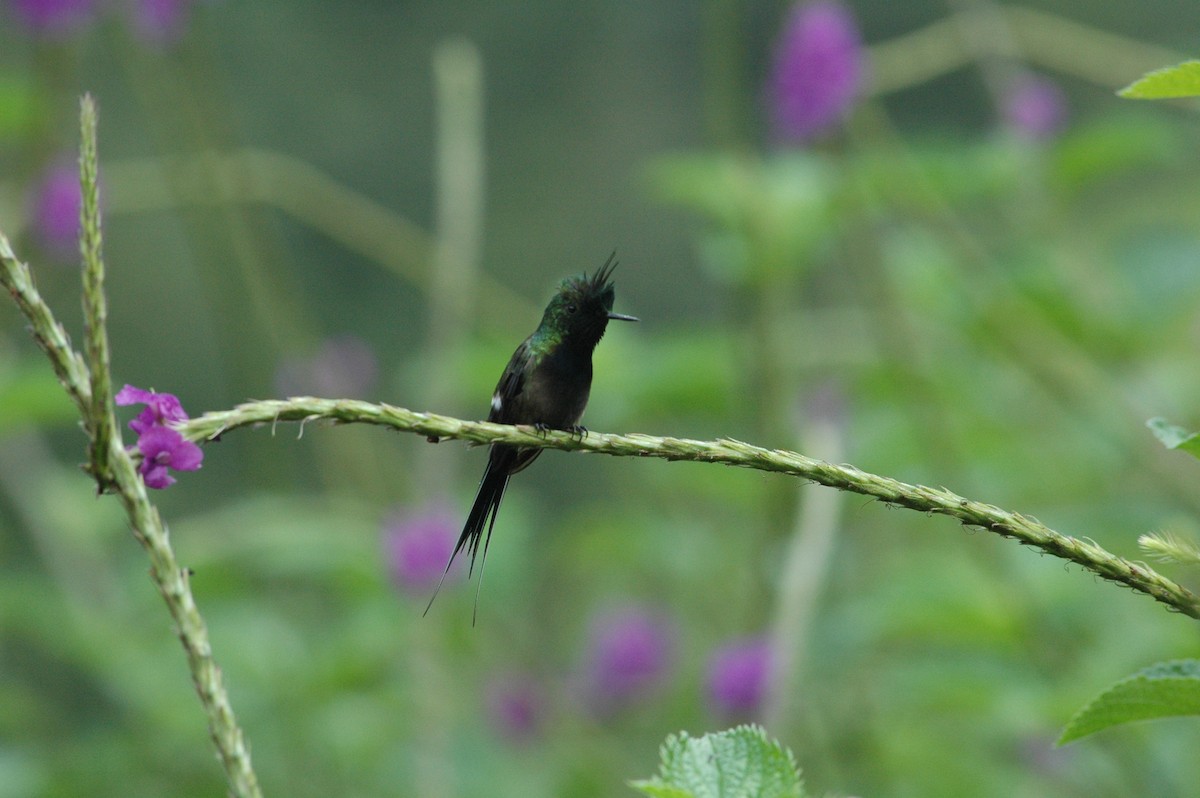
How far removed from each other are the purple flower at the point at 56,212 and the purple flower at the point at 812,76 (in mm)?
1715

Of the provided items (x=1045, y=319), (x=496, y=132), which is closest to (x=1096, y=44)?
(x=1045, y=319)

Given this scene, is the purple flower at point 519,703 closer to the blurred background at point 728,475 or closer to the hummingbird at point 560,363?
the blurred background at point 728,475

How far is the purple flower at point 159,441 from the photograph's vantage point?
868 millimetres

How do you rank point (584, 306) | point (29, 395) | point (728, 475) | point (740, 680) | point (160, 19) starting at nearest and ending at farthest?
1. point (584, 306)
2. point (740, 680)
3. point (29, 395)
4. point (160, 19)
5. point (728, 475)

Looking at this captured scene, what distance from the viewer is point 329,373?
4129 millimetres

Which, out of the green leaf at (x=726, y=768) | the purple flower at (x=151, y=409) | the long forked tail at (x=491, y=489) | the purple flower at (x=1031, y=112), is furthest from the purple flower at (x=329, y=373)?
the green leaf at (x=726, y=768)

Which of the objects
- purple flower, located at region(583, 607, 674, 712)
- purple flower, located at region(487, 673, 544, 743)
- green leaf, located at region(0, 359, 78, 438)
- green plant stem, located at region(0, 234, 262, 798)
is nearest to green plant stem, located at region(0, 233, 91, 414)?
green plant stem, located at region(0, 234, 262, 798)

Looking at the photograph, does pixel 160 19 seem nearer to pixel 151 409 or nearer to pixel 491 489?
pixel 491 489

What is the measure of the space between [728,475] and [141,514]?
277 cm

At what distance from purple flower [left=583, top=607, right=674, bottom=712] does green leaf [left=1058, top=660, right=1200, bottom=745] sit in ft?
9.36

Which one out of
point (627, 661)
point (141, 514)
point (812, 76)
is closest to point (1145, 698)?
point (141, 514)

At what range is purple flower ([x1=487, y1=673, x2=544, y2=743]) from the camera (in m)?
3.72

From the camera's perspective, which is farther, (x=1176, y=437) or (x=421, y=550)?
(x=421, y=550)

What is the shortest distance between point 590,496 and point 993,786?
5043mm
